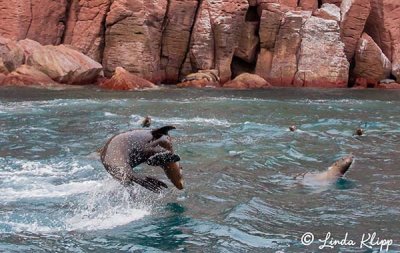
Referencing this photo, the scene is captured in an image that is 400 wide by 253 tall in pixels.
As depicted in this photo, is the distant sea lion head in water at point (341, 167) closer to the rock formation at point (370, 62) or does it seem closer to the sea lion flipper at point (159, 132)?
the sea lion flipper at point (159, 132)

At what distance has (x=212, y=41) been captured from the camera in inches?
1184

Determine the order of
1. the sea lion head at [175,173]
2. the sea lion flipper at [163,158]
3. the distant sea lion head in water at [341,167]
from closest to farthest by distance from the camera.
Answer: the sea lion flipper at [163,158], the sea lion head at [175,173], the distant sea lion head in water at [341,167]

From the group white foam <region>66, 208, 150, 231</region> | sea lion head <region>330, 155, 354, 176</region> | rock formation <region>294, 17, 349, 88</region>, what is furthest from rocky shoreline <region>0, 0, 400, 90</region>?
white foam <region>66, 208, 150, 231</region>

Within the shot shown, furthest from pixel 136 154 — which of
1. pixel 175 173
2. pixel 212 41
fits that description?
pixel 212 41

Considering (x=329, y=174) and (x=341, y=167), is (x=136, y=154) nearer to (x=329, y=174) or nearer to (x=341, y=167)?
(x=329, y=174)

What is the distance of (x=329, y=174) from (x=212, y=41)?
2058 centimetres

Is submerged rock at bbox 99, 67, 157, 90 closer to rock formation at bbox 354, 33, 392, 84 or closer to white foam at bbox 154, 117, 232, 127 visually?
white foam at bbox 154, 117, 232, 127

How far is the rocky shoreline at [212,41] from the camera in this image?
2828 centimetres

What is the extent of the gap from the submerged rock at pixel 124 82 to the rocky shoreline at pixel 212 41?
6cm

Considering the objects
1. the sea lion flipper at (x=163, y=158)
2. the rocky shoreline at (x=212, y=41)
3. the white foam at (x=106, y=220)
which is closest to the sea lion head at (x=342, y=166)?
the sea lion flipper at (x=163, y=158)

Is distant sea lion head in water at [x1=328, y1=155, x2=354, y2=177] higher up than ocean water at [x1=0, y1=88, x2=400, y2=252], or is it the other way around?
distant sea lion head in water at [x1=328, y1=155, x2=354, y2=177]

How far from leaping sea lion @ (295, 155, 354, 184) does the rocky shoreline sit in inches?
655

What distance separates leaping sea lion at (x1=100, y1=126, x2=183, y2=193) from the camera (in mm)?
6680

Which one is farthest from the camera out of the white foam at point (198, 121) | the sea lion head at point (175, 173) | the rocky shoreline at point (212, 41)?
the rocky shoreline at point (212, 41)
